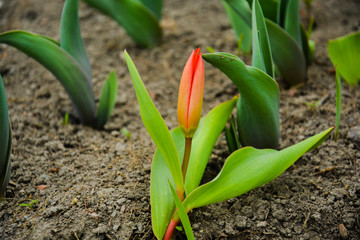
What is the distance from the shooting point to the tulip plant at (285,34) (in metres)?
1.59

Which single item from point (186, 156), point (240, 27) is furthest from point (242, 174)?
point (240, 27)

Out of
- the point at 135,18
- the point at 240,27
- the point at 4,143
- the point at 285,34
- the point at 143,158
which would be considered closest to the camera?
the point at 4,143

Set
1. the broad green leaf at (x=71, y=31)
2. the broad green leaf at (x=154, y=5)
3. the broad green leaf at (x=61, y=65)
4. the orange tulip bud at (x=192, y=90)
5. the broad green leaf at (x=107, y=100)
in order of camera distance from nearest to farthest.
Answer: the orange tulip bud at (x=192, y=90)
the broad green leaf at (x=61, y=65)
the broad green leaf at (x=71, y=31)
the broad green leaf at (x=107, y=100)
the broad green leaf at (x=154, y=5)

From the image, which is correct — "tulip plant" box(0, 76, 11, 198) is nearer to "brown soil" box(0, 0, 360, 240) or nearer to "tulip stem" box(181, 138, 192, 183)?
"brown soil" box(0, 0, 360, 240)

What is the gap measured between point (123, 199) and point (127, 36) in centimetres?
147

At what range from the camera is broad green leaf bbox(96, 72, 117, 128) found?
1695 millimetres

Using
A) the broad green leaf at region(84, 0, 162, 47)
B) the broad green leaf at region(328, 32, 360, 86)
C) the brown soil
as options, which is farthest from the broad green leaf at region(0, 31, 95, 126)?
the broad green leaf at region(328, 32, 360, 86)

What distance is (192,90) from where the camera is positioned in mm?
1000

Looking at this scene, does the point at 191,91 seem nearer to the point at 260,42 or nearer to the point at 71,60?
the point at 260,42

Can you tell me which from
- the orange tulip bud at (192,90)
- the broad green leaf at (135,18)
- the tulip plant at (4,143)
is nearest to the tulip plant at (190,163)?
the orange tulip bud at (192,90)

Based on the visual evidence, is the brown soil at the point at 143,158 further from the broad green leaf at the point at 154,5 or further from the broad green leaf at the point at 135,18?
the broad green leaf at the point at 154,5

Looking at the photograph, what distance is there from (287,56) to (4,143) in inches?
48.3

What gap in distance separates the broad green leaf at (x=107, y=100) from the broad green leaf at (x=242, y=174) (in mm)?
A: 760

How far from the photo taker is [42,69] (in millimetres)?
2172
